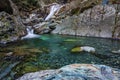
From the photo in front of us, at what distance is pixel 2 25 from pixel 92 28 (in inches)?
381

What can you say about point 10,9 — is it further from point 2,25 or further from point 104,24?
point 104,24

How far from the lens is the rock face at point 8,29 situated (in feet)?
68.5

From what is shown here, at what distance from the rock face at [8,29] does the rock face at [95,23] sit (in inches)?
211

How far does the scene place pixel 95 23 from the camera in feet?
81.6

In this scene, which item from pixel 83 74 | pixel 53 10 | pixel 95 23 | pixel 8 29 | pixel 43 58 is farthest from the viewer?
pixel 53 10

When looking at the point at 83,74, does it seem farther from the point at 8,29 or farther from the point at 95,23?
the point at 95,23

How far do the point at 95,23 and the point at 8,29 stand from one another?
9.60 metres

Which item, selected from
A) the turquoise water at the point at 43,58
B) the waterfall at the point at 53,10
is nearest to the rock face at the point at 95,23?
the waterfall at the point at 53,10

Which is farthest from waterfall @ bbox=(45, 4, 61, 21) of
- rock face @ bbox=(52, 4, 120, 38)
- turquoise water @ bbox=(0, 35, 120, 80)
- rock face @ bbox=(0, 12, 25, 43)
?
turquoise water @ bbox=(0, 35, 120, 80)

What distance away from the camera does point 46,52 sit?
16.1m

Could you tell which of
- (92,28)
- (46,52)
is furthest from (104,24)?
(46,52)

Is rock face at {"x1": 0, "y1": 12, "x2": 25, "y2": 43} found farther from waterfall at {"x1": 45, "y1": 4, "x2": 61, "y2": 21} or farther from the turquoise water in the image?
waterfall at {"x1": 45, "y1": 4, "x2": 61, "y2": 21}

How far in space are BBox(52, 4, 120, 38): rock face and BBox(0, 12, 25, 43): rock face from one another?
536cm

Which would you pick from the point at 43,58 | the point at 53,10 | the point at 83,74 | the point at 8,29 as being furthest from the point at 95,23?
the point at 83,74
